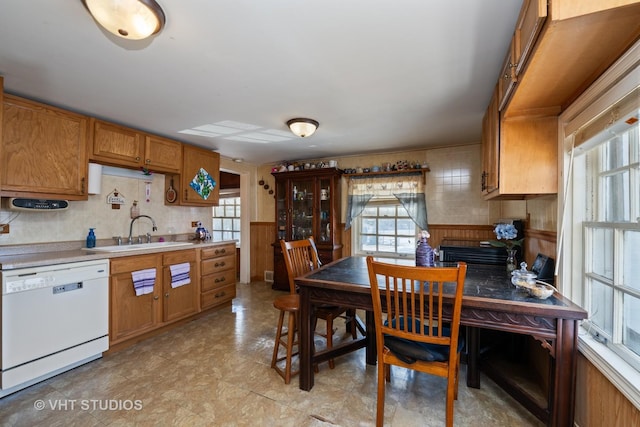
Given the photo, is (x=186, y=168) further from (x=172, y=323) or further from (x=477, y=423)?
(x=477, y=423)

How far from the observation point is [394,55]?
5.45 feet

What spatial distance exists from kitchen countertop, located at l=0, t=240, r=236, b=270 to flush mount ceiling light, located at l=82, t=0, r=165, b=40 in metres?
1.75

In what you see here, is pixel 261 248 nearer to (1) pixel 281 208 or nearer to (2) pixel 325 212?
(1) pixel 281 208

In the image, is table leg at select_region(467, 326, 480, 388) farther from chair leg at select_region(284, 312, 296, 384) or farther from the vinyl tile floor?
chair leg at select_region(284, 312, 296, 384)

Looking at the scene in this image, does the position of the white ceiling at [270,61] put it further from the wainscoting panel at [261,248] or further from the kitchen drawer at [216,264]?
the wainscoting panel at [261,248]

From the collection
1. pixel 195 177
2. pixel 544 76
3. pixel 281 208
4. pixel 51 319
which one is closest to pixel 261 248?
pixel 281 208

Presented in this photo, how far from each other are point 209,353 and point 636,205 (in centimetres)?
302

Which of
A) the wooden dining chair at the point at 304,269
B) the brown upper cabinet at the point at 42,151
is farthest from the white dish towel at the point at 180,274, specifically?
the wooden dining chair at the point at 304,269

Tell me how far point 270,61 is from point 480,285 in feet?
6.39

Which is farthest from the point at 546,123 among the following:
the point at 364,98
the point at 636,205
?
the point at 364,98

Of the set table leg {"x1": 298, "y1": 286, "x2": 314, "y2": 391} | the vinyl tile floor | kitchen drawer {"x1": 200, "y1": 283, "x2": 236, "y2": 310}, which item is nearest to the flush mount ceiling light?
table leg {"x1": 298, "y1": 286, "x2": 314, "y2": 391}

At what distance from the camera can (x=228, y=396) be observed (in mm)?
1858

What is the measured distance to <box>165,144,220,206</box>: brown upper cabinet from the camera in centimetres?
342

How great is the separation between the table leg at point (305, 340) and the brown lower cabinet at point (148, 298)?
175 cm
